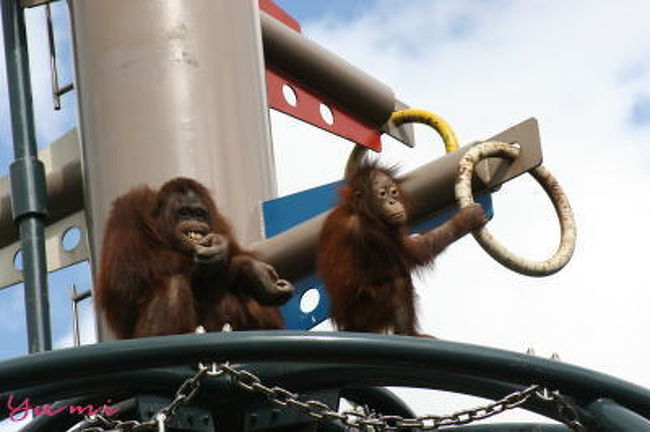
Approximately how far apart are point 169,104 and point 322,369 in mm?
2564

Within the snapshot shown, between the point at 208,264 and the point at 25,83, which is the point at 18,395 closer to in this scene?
the point at 208,264

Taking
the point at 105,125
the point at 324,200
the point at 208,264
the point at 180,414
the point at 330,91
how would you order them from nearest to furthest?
the point at 180,414 → the point at 208,264 → the point at 105,125 → the point at 324,200 → the point at 330,91

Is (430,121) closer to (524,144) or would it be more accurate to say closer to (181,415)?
(524,144)

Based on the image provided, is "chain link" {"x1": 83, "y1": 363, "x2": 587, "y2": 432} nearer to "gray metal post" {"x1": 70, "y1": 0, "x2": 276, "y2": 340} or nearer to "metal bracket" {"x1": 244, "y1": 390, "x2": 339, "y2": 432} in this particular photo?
"metal bracket" {"x1": 244, "y1": 390, "x2": 339, "y2": 432}

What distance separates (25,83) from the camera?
9.27 m

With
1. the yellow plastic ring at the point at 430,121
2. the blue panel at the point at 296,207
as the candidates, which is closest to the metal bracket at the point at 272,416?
the blue panel at the point at 296,207

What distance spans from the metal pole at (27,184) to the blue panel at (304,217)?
0.98 m

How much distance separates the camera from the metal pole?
8422mm

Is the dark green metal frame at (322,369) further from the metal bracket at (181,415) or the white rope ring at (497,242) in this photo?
the white rope ring at (497,242)

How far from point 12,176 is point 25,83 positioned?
0.50 meters

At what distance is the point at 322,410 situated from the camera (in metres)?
6.35

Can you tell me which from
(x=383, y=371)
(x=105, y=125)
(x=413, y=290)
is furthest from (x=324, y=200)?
(x=383, y=371)

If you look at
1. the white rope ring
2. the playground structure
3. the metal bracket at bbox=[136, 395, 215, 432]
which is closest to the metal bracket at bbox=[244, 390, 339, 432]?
the playground structure

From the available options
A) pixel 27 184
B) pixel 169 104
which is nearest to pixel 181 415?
pixel 169 104
